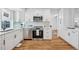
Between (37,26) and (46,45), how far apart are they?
386 mm

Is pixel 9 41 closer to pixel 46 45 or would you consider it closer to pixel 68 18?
pixel 46 45

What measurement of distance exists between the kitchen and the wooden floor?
0.06 ft

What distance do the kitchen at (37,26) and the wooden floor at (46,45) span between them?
2cm

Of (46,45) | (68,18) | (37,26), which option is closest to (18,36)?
(37,26)

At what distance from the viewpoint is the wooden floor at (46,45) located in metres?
2.04

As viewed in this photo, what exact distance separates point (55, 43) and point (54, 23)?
362 mm

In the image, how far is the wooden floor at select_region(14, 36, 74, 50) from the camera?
2.04 meters

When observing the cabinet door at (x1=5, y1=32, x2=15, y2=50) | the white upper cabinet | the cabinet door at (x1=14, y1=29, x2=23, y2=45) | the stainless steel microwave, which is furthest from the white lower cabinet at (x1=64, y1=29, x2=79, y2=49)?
the cabinet door at (x1=5, y1=32, x2=15, y2=50)

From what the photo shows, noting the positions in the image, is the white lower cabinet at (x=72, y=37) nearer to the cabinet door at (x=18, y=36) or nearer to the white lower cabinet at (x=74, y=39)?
the white lower cabinet at (x=74, y=39)

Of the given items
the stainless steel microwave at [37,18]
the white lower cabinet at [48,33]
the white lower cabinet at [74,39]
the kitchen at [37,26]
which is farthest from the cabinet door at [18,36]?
the white lower cabinet at [74,39]

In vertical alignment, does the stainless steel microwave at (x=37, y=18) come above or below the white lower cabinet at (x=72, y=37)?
above

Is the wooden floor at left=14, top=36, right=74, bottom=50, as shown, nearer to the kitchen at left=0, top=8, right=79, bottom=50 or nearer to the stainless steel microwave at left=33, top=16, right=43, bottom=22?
the kitchen at left=0, top=8, right=79, bottom=50
